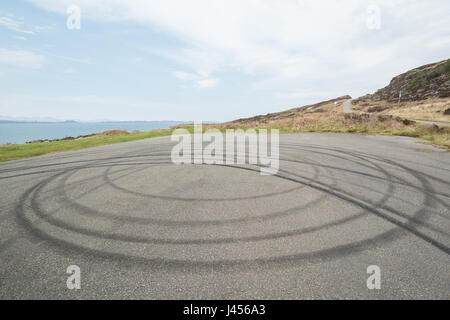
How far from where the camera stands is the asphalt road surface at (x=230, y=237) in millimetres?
2545

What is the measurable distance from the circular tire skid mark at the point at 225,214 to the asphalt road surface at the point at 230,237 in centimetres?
3

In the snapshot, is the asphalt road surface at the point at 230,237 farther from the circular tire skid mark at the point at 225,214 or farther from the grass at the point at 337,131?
the grass at the point at 337,131

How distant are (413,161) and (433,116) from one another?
3260cm

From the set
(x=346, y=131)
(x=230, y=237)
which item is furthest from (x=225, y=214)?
(x=346, y=131)

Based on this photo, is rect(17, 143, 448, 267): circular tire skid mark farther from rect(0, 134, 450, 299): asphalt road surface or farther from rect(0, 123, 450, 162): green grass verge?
rect(0, 123, 450, 162): green grass verge

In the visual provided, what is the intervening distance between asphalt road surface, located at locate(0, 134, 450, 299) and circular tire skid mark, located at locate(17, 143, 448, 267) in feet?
0.09

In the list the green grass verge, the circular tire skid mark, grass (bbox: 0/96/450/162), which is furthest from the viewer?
grass (bbox: 0/96/450/162)

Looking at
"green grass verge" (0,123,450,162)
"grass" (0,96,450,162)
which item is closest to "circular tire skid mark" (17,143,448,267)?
"green grass verge" (0,123,450,162)

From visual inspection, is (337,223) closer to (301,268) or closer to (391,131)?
(301,268)

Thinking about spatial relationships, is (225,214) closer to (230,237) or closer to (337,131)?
(230,237)

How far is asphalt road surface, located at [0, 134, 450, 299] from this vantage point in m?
2.54

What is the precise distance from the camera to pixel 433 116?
30062 millimetres
